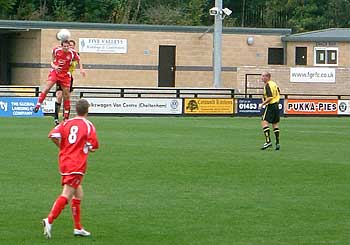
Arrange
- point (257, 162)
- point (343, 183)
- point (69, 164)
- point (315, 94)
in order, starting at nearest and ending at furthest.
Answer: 1. point (69, 164)
2. point (343, 183)
3. point (257, 162)
4. point (315, 94)

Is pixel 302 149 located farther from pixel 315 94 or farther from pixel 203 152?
pixel 315 94

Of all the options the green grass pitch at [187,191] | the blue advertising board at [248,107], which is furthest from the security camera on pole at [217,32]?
the green grass pitch at [187,191]

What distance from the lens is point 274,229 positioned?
39.6 ft

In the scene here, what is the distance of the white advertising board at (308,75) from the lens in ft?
172

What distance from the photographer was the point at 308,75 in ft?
172

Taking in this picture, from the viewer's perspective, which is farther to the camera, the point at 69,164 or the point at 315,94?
the point at 315,94

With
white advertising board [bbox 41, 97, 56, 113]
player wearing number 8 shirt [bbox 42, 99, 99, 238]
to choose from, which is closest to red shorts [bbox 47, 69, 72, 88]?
player wearing number 8 shirt [bbox 42, 99, 99, 238]

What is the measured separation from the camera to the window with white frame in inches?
2226

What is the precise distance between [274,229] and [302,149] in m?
12.3

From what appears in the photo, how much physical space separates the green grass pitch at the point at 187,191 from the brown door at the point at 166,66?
2800cm

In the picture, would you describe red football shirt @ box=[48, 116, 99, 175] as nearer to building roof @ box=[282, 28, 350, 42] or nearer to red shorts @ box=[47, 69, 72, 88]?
red shorts @ box=[47, 69, 72, 88]

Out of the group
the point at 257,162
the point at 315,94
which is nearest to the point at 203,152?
the point at 257,162

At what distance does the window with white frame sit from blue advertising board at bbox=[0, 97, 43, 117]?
70.8ft

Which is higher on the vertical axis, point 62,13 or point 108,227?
point 62,13
